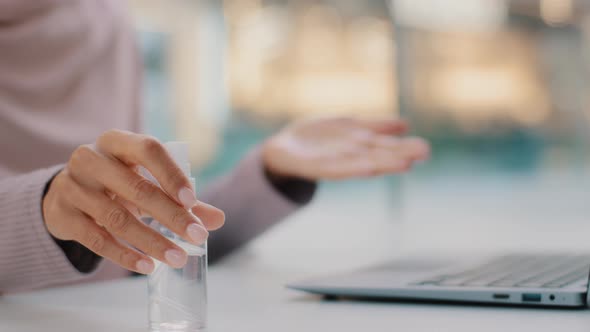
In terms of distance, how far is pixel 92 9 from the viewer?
1.17m

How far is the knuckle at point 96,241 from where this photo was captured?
0.62 m

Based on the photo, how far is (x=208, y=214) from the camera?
57 cm

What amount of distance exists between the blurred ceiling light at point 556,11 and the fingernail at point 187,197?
2463 millimetres

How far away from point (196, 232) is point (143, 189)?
0.06m

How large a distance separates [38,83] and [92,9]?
165 mm

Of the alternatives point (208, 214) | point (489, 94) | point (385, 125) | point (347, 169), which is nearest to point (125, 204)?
point (208, 214)

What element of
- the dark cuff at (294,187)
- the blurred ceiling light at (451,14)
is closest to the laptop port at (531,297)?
the dark cuff at (294,187)

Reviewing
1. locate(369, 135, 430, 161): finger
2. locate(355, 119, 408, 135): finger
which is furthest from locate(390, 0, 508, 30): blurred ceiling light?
locate(369, 135, 430, 161): finger

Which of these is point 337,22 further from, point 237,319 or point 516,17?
point 237,319

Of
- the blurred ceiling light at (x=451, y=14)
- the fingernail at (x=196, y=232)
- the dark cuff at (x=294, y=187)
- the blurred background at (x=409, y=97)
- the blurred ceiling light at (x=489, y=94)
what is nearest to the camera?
the fingernail at (x=196, y=232)

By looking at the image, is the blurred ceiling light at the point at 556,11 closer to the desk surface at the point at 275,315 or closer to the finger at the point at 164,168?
the desk surface at the point at 275,315

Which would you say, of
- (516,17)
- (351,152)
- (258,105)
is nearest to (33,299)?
(351,152)

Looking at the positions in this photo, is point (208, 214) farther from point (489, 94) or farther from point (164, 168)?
point (489, 94)

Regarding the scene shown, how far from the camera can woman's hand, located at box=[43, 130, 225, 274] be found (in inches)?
21.3
